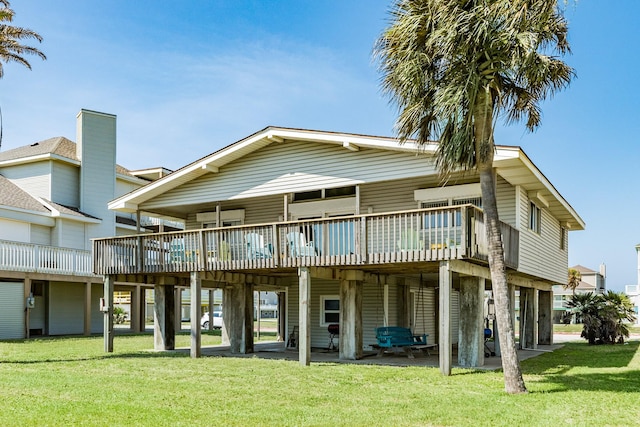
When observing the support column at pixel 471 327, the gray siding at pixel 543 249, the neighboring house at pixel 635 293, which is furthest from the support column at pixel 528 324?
the neighboring house at pixel 635 293

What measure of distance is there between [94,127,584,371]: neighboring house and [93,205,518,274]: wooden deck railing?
34 mm

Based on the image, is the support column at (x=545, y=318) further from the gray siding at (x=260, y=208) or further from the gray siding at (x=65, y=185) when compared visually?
the gray siding at (x=65, y=185)

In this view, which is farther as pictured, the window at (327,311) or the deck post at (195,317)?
the window at (327,311)

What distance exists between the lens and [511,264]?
17.0 metres

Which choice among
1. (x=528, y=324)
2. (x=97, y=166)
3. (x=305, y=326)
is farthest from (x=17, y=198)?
(x=528, y=324)

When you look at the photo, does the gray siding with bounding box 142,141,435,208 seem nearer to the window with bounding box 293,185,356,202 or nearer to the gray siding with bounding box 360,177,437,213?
the window with bounding box 293,185,356,202

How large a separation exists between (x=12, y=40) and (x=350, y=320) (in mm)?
12919

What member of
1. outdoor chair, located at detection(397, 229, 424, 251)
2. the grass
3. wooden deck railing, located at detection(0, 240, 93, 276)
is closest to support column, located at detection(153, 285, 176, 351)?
the grass

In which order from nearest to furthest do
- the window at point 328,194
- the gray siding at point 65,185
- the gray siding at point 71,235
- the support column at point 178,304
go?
the window at point 328,194
the gray siding at point 71,235
the gray siding at point 65,185
the support column at point 178,304

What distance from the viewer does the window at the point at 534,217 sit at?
63.6 feet

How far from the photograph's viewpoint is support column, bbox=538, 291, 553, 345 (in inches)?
984

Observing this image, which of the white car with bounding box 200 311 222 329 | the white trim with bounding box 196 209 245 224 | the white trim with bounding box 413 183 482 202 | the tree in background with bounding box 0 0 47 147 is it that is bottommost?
the white car with bounding box 200 311 222 329

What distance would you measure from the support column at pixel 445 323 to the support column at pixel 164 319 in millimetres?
9845

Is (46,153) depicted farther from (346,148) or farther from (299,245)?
(299,245)
